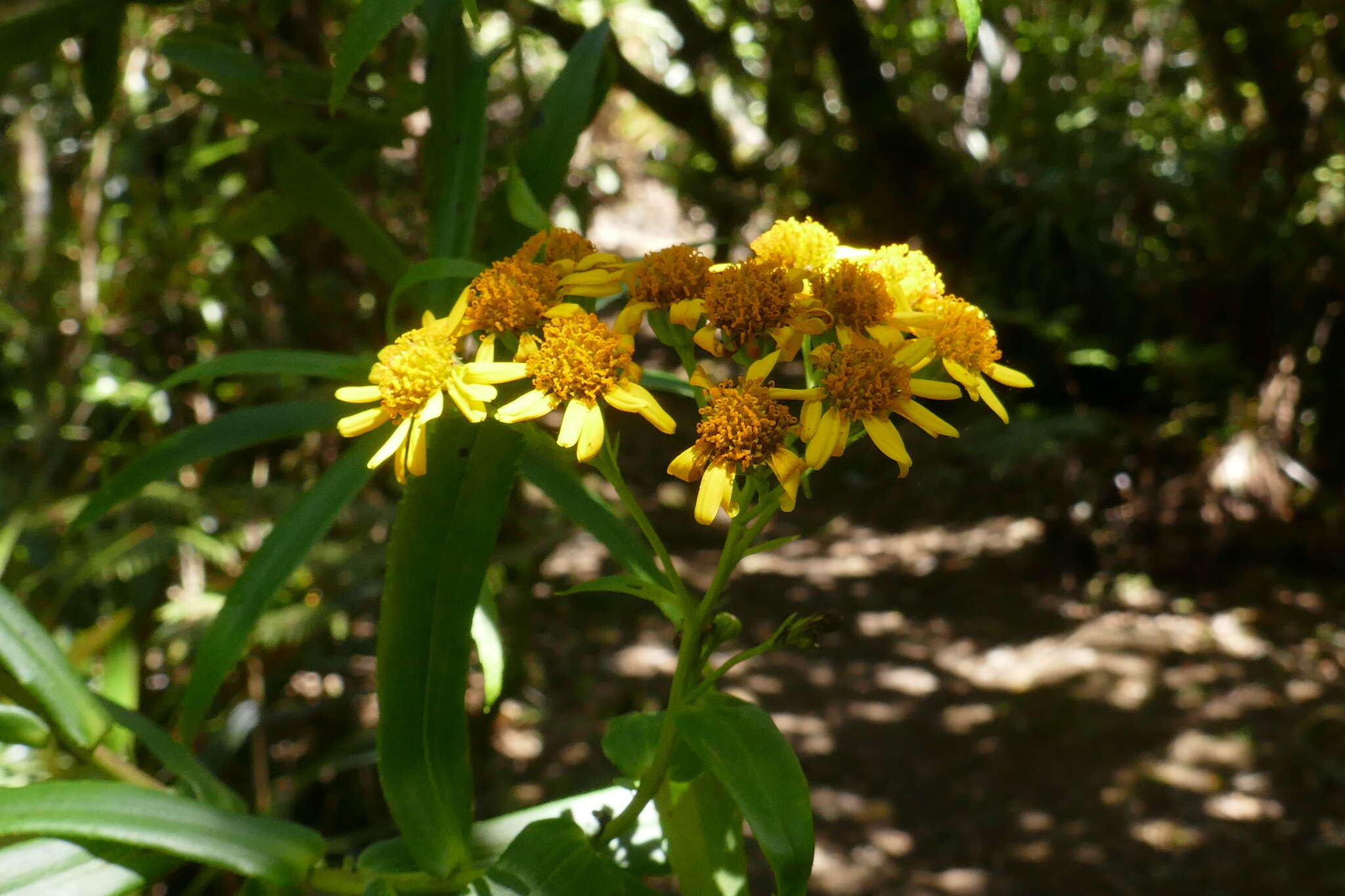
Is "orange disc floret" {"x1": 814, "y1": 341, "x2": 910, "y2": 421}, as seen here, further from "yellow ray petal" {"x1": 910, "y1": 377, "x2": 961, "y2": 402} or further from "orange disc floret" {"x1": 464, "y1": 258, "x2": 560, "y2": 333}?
"orange disc floret" {"x1": 464, "y1": 258, "x2": 560, "y2": 333}

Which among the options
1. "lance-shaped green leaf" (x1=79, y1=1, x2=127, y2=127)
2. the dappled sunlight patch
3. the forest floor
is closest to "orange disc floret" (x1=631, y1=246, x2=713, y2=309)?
"lance-shaped green leaf" (x1=79, y1=1, x2=127, y2=127)

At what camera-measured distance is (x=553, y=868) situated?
0.73 meters

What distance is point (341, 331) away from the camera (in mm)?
2266

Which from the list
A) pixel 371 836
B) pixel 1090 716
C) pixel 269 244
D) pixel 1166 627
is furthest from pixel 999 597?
pixel 269 244

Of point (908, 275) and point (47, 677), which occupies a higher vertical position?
point (908, 275)

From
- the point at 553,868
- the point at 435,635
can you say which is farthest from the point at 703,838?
the point at 435,635

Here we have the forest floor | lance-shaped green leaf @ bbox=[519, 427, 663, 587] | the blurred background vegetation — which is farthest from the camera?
the forest floor

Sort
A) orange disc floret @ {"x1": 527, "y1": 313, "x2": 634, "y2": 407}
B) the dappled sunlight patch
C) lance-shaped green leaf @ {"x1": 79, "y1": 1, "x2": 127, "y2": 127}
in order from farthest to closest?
the dappled sunlight patch < lance-shaped green leaf @ {"x1": 79, "y1": 1, "x2": 127, "y2": 127} < orange disc floret @ {"x1": 527, "y1": 313, "x2": 634, "y2": 407}

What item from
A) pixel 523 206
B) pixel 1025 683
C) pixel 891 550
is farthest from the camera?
pixel 891 550

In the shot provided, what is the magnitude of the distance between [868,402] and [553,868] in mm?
406

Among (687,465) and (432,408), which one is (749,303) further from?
(432,408)

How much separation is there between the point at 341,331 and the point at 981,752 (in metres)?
2.17

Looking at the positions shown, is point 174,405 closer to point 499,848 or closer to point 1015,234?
point 499,848

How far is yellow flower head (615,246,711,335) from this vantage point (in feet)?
2.55
